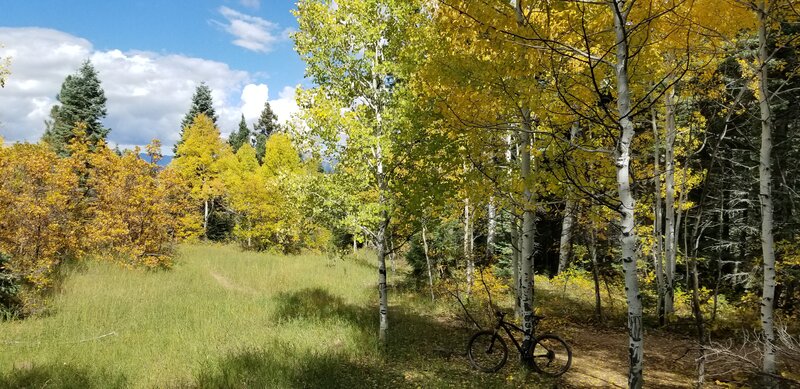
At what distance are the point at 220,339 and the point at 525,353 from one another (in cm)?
700

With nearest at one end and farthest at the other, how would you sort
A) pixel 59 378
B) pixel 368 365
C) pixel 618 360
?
pixel 59 378
pixel 368 365
pixel 618 360

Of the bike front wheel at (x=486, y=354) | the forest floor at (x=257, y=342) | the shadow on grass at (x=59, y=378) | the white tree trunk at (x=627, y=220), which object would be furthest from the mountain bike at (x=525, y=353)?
the shadow on grass at (x=59, y=378)

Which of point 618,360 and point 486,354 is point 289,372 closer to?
point 486,354

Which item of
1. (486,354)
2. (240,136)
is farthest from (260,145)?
(486,354)

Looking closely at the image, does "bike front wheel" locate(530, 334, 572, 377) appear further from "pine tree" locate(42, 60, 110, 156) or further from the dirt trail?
"pine tree" locate(42, 60, 110, 156)

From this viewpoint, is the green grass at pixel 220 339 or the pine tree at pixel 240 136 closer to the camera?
the green grass at pixel 220 339

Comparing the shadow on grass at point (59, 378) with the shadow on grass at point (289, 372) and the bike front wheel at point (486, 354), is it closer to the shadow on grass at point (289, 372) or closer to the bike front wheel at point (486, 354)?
the shadow on grass at point (289, 372)

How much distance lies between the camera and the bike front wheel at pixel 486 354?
Answer: 7.16m

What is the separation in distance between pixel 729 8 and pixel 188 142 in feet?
113

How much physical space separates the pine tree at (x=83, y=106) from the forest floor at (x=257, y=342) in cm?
2406

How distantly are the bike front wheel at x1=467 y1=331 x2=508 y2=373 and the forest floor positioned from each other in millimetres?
214

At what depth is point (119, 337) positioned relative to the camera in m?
9.42

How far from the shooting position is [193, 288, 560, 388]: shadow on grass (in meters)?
6.71

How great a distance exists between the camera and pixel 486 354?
7852 millimetres
